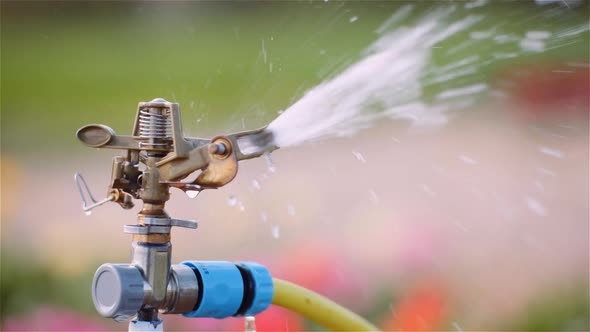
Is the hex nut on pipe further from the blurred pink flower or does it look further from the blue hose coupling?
the blurred pink flower

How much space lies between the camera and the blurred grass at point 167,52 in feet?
5.23

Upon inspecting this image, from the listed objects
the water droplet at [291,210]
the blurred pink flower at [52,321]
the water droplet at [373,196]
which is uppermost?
the water droplet at [373,196]

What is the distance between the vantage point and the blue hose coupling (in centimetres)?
70

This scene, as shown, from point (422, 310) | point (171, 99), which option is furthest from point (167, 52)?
point (422, 310)

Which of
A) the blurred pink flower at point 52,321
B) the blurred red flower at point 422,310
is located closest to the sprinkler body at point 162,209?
the blurred red flower at point 422,310

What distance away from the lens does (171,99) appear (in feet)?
5.69

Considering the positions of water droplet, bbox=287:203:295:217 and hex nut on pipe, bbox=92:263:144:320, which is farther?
water droplet, bbox=287:203:295:217

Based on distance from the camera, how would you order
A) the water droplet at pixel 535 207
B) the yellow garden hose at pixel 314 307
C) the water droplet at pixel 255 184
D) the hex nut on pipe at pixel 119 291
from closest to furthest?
the hex nut on pipe at pixel 119 291 < the yellow garden hose at pixel 314 307 < the water droplet at pixel 535 207 < the water droplet at pixel 255 184

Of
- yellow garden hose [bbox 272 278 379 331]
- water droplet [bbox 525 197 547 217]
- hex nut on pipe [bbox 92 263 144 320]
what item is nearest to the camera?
hex nut on pipe [bbox 92 263 144 320]

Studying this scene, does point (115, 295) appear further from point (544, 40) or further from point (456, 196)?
point (544, 40)

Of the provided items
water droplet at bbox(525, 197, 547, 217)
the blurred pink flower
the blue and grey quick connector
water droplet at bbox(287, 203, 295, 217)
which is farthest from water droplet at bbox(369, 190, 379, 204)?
the blue and grey quick connector

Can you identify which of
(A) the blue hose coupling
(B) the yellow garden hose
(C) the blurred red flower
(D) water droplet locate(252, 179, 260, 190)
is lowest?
(C) the blurred red flower

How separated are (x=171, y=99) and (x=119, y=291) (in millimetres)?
1112

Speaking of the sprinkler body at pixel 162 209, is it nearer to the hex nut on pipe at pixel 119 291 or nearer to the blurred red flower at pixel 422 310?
the hex nut on pipe at pixel 119 291
